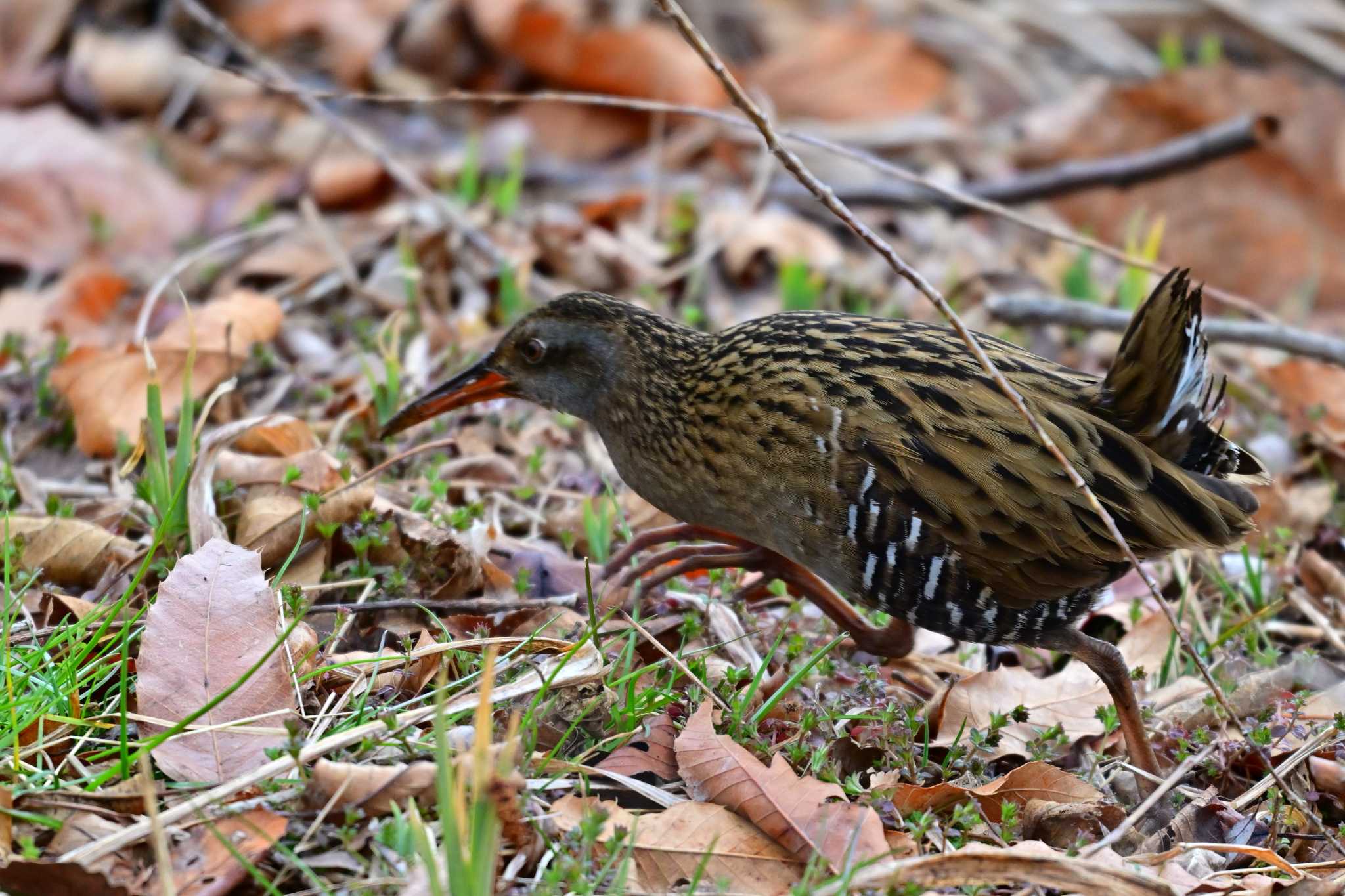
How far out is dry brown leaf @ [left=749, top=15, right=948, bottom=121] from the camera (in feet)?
22.4

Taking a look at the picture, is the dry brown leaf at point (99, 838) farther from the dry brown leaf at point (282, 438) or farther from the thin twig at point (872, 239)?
the thin twig at point (872, 239)

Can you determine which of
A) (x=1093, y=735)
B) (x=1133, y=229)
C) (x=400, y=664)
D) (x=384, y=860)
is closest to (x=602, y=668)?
(x=400, y=664)

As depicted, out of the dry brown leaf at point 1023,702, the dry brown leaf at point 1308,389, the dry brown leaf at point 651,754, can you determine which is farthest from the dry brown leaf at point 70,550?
the dry brown leaf at point 1308,389

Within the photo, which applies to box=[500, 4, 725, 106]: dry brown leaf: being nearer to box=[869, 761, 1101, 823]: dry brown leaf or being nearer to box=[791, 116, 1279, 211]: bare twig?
box=[791, 116, 1279, 211]: bare twig

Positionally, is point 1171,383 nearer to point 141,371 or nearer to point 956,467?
point 956,467

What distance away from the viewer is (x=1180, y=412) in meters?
3.09

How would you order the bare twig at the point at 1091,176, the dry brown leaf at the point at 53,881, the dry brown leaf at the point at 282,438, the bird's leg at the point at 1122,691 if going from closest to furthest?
the dry brown leaf at the point at 53,881
the bird's leg at the point at 1122,691
the dry brown leaf at the point at 282,438
the bare twig at the point at 1091,176

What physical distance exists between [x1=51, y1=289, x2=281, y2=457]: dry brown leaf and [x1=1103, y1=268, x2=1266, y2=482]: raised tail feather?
2.19 meters

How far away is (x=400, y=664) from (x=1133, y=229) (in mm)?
3336

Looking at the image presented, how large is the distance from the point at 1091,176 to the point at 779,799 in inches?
157

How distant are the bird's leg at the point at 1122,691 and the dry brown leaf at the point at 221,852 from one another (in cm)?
162

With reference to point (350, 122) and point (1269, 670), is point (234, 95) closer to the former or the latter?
point (350, 122)

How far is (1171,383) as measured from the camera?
3.04 m

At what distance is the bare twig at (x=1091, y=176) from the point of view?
5.74 meters
